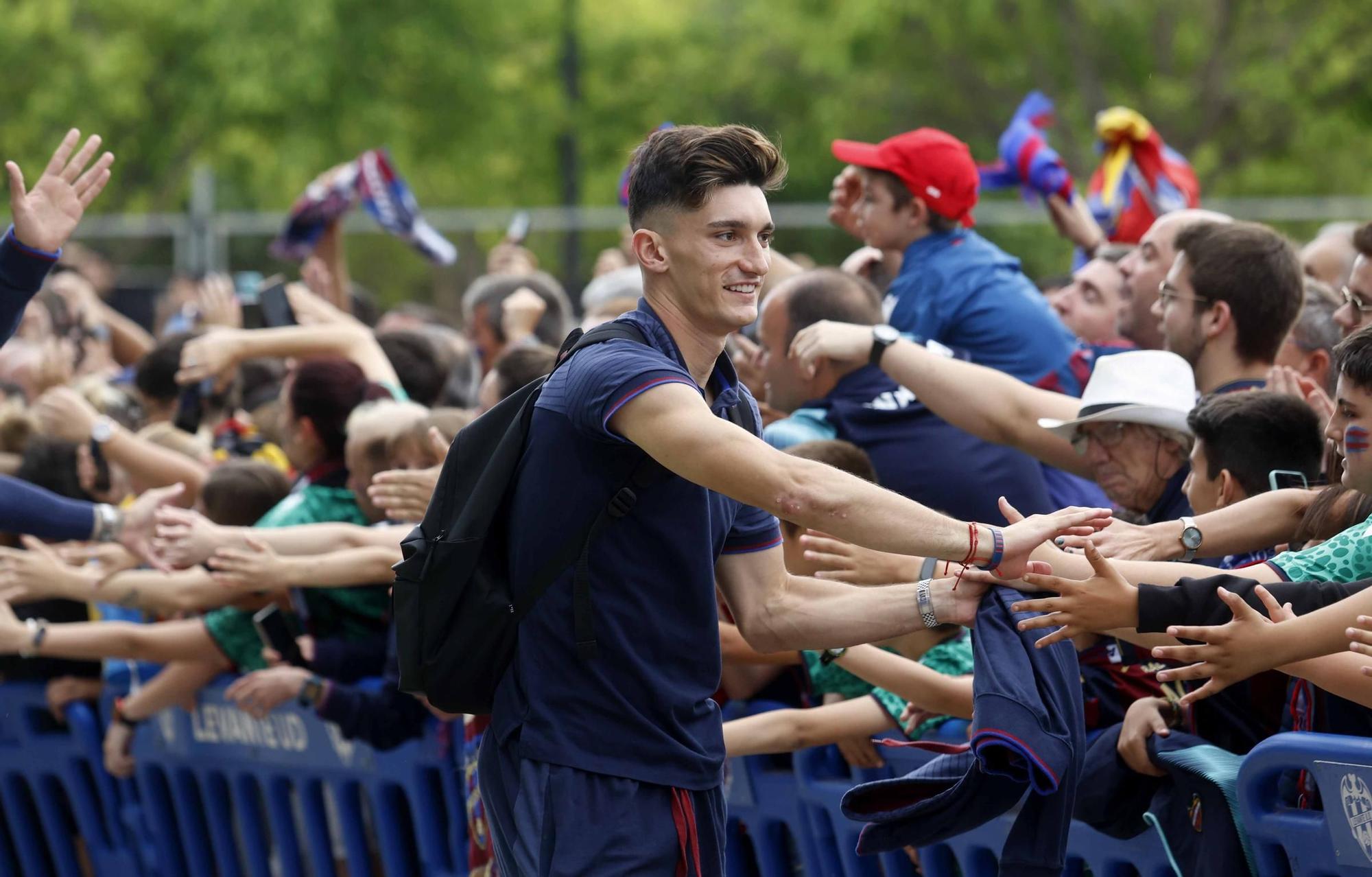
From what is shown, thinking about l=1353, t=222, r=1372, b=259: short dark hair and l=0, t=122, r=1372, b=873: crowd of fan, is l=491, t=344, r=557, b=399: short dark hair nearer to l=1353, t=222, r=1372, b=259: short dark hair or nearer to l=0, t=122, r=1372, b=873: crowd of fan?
l=0, t=122, r=1372, b=873: crowd of fan

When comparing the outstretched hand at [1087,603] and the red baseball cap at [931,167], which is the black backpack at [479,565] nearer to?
the outstretched hand at [1087,603]

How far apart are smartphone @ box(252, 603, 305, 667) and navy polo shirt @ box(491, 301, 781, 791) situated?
2389 millimetres

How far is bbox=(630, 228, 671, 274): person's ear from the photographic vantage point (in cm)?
368

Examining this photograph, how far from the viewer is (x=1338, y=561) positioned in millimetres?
3783

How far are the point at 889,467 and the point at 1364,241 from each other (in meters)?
1.56

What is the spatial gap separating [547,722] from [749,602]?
584 millimetres

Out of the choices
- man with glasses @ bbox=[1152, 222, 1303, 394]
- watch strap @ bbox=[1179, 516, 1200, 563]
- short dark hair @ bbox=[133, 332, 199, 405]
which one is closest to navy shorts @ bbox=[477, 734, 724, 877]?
watch strap @ bbox=[1179, 516, 1200, 563]

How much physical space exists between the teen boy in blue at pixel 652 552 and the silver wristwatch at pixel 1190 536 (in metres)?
0.68

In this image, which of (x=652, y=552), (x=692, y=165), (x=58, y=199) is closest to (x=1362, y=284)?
(x=692, y=165)

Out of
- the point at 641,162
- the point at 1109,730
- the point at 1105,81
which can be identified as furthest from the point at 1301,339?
the point at 1105,81

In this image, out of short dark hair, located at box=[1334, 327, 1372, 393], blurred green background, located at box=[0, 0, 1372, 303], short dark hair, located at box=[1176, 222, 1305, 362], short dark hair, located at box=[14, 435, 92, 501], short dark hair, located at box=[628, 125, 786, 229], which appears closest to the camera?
short dark hair, located at box=[628, 125, 786, 229]

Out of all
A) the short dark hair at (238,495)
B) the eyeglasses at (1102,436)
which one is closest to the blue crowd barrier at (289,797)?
the short dark hair at (238,495)

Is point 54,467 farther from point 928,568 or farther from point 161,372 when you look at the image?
point 928,568

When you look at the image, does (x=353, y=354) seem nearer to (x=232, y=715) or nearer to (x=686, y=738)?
(x=232, y=715)
